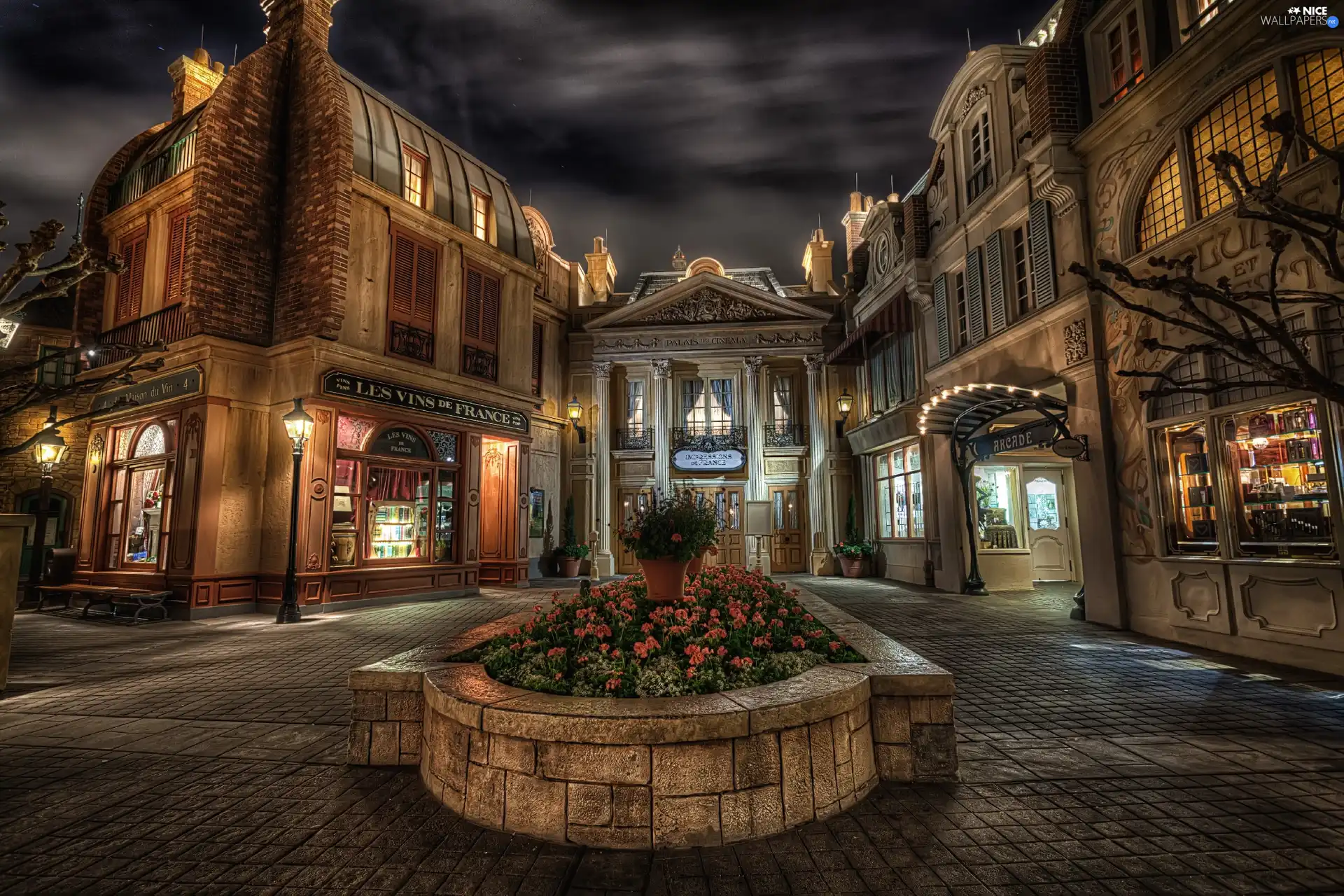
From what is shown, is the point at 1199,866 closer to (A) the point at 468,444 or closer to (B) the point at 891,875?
(B) the point at 891,875

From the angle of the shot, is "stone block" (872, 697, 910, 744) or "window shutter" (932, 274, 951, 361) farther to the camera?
"window shutter" (932, 274, 951, 361)

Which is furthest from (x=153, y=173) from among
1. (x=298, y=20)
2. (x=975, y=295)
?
(x=975, y=295)

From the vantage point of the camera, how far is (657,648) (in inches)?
152

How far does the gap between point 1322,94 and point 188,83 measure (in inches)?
834

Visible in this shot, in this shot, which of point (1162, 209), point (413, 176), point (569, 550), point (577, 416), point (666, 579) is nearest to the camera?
point (666, 579)

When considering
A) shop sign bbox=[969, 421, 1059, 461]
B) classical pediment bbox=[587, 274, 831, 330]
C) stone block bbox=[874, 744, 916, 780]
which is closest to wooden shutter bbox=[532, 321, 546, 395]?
classical pediment bbox=[587, 274, 831, 330]

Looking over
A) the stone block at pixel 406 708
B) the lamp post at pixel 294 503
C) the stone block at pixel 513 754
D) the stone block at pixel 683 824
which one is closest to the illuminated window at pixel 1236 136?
the stone block at pixel 683 824

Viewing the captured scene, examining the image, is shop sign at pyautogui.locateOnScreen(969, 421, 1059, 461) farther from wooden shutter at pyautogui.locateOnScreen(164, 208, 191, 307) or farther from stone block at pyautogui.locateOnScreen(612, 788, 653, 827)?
wooden shutter at pyautogui.locateOnScreen(164, 208, 191, 307)

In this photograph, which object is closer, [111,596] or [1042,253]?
[1042,253]

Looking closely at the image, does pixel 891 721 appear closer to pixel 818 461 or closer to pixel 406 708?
pixel 406 708

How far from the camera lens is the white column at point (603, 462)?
20000 millimetres

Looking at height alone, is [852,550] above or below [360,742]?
above

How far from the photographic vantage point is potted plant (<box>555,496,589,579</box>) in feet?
63.1

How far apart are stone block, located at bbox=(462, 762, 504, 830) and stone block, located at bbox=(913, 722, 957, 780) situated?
7.84 ft
